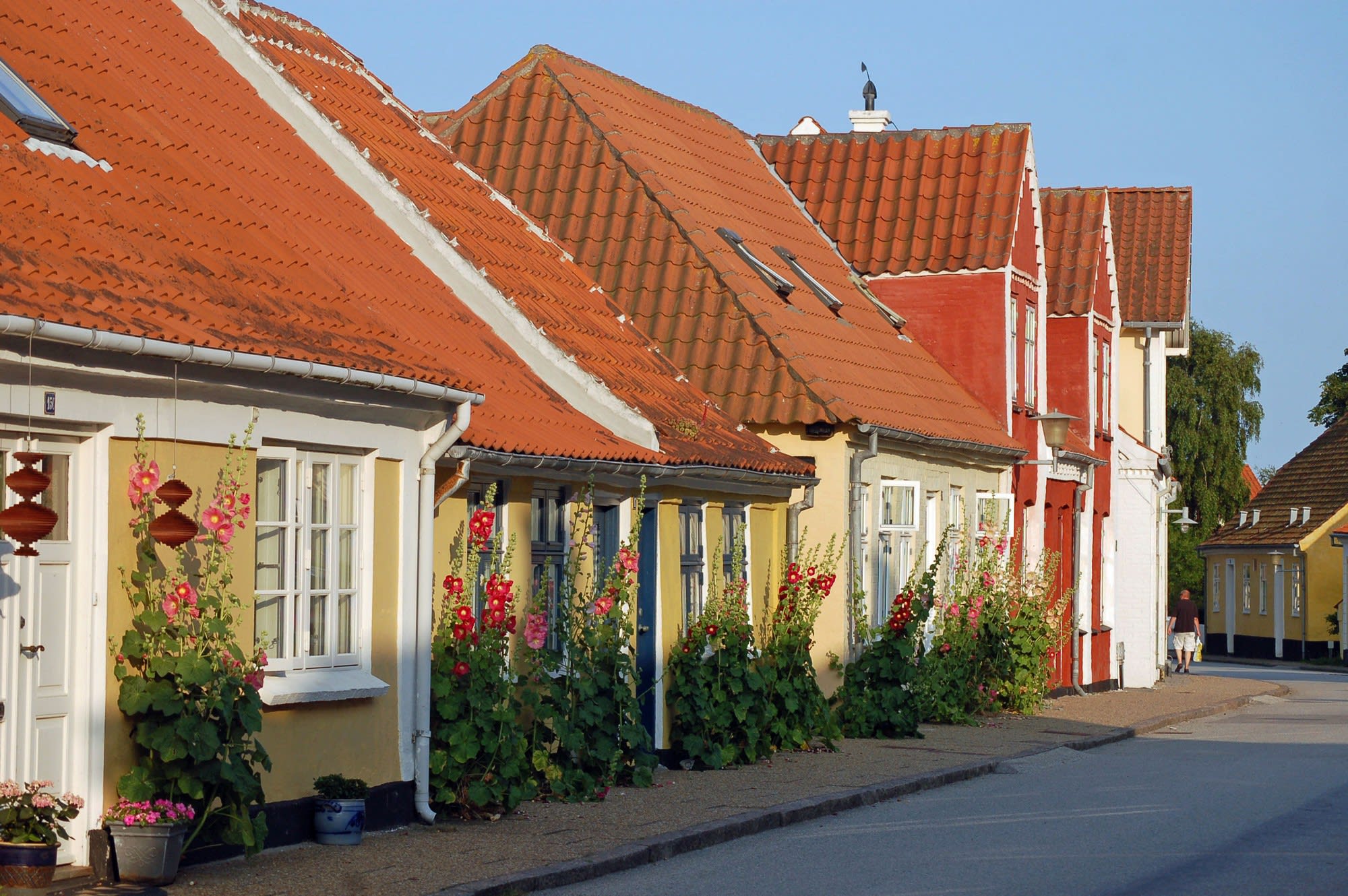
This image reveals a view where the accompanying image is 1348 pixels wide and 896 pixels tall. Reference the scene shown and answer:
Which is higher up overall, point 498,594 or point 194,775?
point 498,594

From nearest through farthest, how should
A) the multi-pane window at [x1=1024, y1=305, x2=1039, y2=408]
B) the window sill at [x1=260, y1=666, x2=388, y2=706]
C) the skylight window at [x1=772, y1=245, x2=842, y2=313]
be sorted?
A: the window sill at [x1=260, y1=666, x2=388, y2=706]
the skylight window at [x1=772, y1=245, x2=842, y2=313]
the multi-pane window at [x1=1024, y1=305, x2=1039, y2=408]

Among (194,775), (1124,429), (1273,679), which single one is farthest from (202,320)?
(1273,679)

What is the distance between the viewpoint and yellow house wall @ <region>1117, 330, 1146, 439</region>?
3756 cm

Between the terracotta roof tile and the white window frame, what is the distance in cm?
5186

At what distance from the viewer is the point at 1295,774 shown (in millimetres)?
18172

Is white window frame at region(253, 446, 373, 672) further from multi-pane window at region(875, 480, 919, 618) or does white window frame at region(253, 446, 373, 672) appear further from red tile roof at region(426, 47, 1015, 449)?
multi-pane window at region(875, 480, 919, 618)

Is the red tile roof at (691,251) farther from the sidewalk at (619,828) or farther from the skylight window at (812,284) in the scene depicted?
the sidewalk at (619,828)

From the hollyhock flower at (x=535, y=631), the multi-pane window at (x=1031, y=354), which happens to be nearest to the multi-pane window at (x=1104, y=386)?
the multi-pane window at (x=1031, y=354)

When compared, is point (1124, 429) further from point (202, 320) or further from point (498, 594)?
point (202, 320)

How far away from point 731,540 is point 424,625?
6557 mm

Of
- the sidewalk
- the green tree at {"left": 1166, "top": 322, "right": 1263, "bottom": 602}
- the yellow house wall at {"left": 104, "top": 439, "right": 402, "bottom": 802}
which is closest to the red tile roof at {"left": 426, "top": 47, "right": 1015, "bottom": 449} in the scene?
the sidewalk

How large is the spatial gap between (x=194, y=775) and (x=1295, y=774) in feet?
36.7

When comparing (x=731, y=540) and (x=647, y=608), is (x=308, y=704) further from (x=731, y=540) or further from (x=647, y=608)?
(x=731, y=540)

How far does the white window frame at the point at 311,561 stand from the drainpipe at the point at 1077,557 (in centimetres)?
2056
